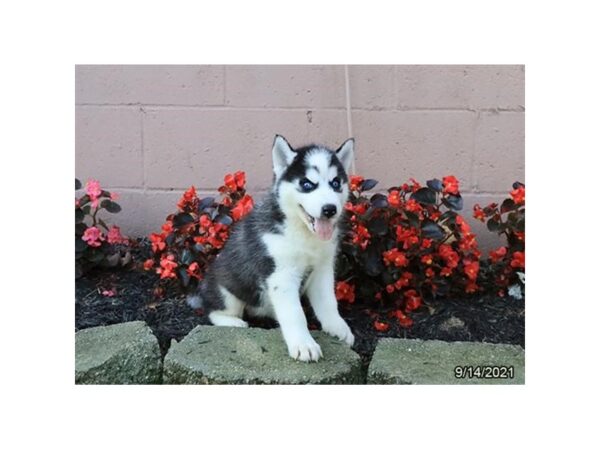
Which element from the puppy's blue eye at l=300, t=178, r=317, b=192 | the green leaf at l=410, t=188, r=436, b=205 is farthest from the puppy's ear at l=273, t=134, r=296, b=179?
the green leaf at l=410, t=188, r=436, b=205

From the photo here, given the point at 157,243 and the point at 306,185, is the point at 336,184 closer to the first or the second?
the point at 306,185

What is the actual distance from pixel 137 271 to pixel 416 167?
65.6 inches

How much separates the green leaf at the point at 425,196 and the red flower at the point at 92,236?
1.70 metres

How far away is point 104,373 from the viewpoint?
2881mm

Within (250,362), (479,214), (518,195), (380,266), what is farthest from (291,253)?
(518,195)

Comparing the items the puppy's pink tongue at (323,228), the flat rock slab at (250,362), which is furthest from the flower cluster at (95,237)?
the puppy's pink tongue at (323,228)

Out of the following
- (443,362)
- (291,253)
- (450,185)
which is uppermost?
(450,185)

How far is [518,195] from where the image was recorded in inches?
141

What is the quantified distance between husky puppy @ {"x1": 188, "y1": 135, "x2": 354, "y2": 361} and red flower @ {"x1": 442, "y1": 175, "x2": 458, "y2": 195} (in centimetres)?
65

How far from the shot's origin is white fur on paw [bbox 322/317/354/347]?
3062mm

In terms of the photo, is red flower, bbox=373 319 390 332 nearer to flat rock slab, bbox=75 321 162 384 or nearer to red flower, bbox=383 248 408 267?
red flower, bbox=383 248 408 267

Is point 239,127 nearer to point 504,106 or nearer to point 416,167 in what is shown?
point 416,167

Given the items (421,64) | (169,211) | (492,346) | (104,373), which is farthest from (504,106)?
(104,373)

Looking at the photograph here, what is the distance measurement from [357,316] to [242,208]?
81 cm
